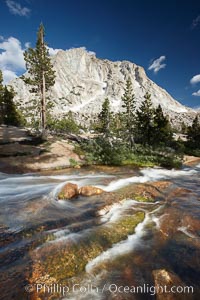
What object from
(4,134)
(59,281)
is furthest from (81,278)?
(4,134)

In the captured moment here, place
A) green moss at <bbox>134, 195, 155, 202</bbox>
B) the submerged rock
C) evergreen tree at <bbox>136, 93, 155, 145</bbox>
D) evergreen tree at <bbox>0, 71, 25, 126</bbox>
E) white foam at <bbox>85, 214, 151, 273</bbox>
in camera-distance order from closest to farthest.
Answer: the submerged rock < white foam at <bbox>85, 214, 151, 273</bbox> < green moss at <bbox>134, 195, 155, 202</bbox> < evergreen tree at <bbox>136, 93, 155, 145</bbox> < evergreen tree at <bbox>0, 71, 25, 126</bbox>

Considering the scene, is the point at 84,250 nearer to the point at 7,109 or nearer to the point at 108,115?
the point at 108,115

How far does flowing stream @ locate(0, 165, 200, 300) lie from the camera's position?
3.62 m

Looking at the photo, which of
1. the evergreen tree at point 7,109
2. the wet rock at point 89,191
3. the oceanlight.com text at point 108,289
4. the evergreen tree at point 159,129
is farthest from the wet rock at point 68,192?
the evergreen tree at point 7,109

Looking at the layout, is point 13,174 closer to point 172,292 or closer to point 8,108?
point 172,292

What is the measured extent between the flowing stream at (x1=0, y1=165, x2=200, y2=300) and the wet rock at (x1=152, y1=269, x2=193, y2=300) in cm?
7

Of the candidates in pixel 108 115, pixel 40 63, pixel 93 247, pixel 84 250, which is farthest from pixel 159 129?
pixel 84 250

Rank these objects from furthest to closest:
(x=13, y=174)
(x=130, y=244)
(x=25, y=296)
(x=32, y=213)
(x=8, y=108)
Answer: (x=8, y=108) → (x=13, y=174) → (x=32, y=213) → (x=130, y=244) → (x=25, y=296)

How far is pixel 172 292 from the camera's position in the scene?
3566mm

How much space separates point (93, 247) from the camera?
4734 mm

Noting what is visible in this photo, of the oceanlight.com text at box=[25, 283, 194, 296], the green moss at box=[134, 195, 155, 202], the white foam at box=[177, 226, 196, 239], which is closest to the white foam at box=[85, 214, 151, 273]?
the oceanlight.com text at box=[25, 283, 194, 296]

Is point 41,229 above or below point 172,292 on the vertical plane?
above

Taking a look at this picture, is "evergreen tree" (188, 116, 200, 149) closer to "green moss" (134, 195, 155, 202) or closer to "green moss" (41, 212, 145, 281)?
"green moss" (134, 195, 155, 202)

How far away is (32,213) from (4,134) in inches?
777
